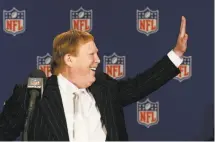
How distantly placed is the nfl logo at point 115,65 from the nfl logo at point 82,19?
226mm

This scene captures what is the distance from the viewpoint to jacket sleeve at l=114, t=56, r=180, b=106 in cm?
177

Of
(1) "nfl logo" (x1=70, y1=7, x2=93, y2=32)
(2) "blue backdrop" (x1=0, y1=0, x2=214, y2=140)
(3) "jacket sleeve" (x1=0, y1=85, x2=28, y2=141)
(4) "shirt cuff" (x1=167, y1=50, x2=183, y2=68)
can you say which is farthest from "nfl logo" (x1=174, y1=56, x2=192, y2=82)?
(3) "jacket sleeve" (x1=0, y1=85, x2=28, y2=141)

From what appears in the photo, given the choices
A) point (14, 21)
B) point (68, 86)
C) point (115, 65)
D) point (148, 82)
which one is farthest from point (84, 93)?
point (14, 21)

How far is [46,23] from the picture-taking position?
3.14 metres

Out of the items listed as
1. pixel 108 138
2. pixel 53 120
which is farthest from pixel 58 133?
pixel 108 138

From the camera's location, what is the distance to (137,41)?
10.3 feet

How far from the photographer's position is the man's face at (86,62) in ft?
5.59

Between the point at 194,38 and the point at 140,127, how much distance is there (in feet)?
2.17

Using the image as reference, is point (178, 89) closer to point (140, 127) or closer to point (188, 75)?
point (188, 75)

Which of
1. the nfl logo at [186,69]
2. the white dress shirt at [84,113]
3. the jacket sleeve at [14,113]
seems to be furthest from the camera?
the nfl logo at [186,69]

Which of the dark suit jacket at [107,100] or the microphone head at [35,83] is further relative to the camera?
the dark suit jacket at [107,100]

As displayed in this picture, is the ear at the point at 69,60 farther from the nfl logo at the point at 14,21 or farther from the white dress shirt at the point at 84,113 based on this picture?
the nfl logo at the point at 14,21

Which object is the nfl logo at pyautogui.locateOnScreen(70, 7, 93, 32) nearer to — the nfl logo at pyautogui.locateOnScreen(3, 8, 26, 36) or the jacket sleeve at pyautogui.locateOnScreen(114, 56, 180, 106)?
the nfl logo at pyautogui.locateOnScreen(3, 8, 26, 36)

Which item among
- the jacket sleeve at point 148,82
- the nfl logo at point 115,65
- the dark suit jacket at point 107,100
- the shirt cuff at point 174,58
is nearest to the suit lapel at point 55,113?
the dark suit jacket at point 107,100
